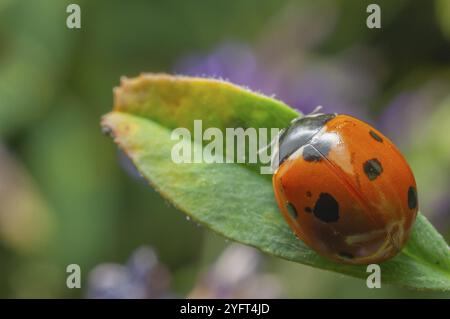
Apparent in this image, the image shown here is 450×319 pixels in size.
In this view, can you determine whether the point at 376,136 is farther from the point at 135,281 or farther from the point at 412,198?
the point at 135,281

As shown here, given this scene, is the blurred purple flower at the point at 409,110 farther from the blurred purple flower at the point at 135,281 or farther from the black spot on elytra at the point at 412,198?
the black spot on elytra at the point at 412,198

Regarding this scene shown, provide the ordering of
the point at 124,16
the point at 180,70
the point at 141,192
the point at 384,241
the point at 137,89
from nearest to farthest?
the point at 384,241 → the point at 137,89 → the point at 180,70 → the point at 141,192 → the point at 124,16

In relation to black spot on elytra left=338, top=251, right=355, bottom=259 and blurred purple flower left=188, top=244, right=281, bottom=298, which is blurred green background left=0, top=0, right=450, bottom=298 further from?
black spot on elytra left=338, top=251, right=355, bottom=259

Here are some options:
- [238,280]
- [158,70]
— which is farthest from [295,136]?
[158,70]
